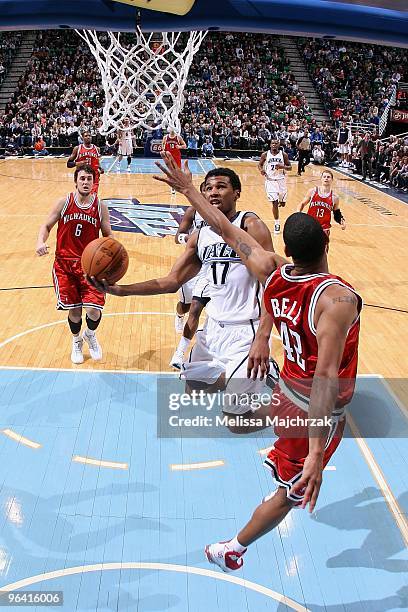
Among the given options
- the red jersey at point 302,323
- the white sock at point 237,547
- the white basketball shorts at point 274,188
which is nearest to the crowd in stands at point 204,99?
the white basketball shorts at point 274,188

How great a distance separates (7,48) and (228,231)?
28.3m

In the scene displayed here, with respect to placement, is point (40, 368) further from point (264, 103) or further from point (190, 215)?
point (264, 103)

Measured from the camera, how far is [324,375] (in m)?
2.40

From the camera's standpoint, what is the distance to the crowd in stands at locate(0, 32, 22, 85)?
2701 centimetres

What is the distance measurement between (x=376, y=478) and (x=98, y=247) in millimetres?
2312

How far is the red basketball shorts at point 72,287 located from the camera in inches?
210

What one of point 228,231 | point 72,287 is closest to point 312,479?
point 228,231

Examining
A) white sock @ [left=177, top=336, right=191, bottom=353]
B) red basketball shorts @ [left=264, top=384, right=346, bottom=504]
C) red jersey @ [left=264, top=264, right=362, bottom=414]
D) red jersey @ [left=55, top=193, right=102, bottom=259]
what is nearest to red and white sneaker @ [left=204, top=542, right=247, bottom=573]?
red basketball shorts @ [left=264, top=384, right=346, bottom=504]

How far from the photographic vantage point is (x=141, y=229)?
35.7ft

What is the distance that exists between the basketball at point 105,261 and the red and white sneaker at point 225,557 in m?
1.46

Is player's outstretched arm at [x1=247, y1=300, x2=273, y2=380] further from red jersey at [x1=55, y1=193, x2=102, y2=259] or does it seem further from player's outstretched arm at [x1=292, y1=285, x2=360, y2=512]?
red jersey at [x1=55, y1=193, x2=102, y2=259]

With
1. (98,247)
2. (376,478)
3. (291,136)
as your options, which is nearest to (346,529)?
(376,478)

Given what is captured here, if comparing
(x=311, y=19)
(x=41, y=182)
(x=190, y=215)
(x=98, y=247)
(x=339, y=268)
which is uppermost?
(x=311, y=19)

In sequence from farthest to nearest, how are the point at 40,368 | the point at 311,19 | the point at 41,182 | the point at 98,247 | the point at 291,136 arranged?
the point at 291,136 → the point at 41,182 → the point at 40,368 → the point at 311,19 → the point at 98,247
